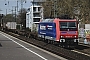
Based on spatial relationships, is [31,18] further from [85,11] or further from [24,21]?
[85,11]

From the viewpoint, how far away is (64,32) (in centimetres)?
3005

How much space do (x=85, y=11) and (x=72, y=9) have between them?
26.0 ft

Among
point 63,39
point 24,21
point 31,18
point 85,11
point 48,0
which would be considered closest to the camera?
point 63,39

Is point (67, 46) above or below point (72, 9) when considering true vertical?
below

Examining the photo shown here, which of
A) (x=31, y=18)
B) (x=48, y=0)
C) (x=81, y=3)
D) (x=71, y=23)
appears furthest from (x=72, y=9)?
(x=31, y=18)

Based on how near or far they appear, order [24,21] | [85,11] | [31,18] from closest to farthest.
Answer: [85,11] → [31,18] → [24,21]

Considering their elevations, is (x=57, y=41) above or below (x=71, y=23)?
below

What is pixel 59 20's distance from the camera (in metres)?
30.2

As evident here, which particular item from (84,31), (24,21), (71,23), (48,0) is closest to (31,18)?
(24,21)

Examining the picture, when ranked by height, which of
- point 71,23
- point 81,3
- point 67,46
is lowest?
point 67,46

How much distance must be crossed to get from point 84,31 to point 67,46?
36.7ft

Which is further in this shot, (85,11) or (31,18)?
(31,18)

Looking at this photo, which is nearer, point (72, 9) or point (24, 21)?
point (72, 9)

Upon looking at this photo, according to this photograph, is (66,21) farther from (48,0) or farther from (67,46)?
(48,0)
